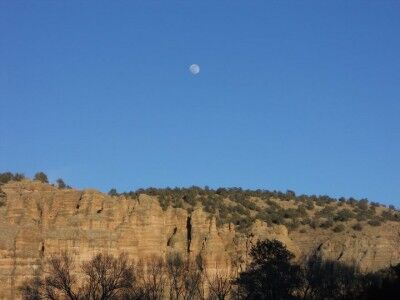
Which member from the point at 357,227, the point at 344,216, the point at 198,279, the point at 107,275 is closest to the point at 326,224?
the point at 357,227

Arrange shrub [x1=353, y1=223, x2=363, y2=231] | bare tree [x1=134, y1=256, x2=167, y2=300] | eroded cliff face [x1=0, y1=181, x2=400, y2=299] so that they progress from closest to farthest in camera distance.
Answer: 1. bare tree [x1=134, y1=256, x2=167, y2=300]
2. eroded cliff face [x1=0, y1=181, x2=400, y2=299]
3. shrub [x1=353, y1=223, x2=363, y2=231]

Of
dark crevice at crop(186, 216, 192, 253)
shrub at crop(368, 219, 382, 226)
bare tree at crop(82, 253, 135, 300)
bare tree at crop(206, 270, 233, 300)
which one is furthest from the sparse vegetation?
bare tree at crop(82, 253, 135, 300)

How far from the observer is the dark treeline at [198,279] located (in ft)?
217

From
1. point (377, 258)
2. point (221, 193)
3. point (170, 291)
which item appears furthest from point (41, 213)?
point (221, 193)

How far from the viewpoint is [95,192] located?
8194 cm

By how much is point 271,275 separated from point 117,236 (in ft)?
59.3

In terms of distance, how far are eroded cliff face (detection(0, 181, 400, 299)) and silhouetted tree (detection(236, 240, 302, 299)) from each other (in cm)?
1123

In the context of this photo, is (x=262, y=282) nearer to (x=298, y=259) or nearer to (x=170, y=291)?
(x=170, y=291)

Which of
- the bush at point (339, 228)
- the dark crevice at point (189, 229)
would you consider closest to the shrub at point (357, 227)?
the bush at point (339, 228)

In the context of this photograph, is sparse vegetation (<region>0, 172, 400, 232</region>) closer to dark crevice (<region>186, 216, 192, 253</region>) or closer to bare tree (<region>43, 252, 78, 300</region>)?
dark crevice (<region>186, 216, 192, 253</region>)

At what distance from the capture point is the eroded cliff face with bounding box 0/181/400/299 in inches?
2911

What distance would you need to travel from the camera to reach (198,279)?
7519cm

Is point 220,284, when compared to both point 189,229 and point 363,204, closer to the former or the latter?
point 189,229

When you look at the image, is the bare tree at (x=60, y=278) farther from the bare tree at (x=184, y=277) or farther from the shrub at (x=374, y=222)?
the shrub at (x=374, y=222)
